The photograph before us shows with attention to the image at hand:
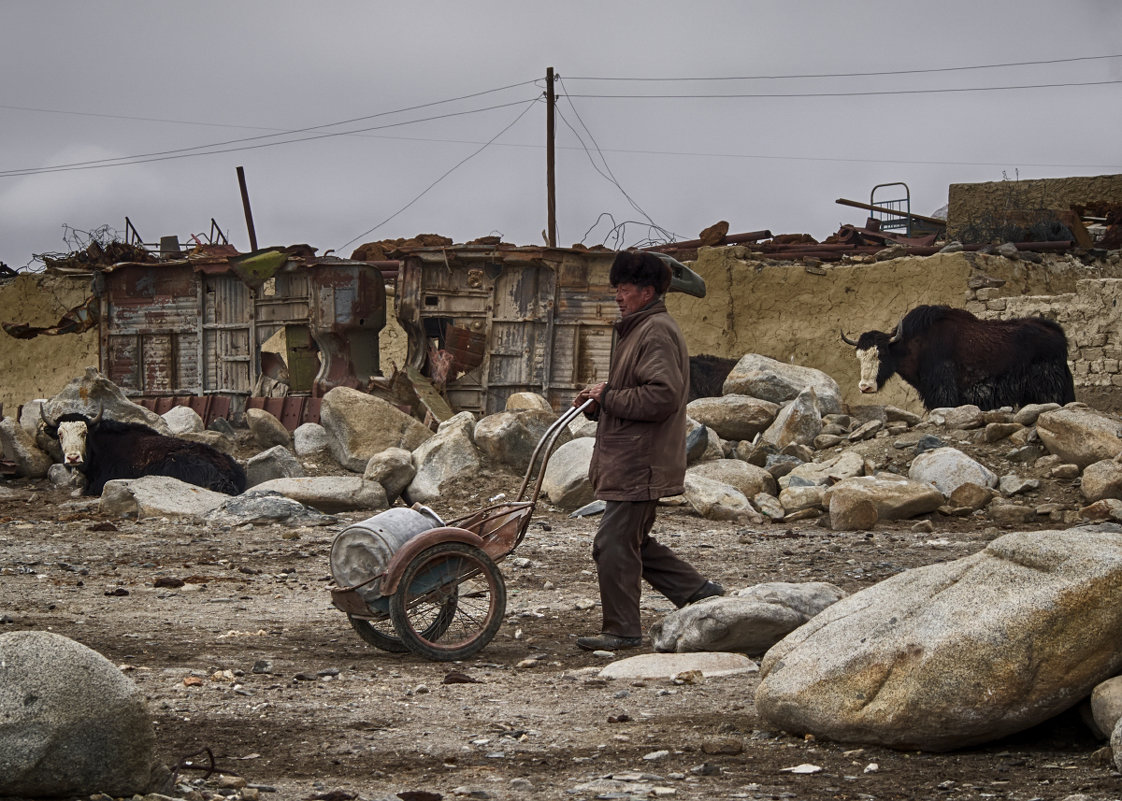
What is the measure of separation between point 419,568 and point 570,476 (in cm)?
544

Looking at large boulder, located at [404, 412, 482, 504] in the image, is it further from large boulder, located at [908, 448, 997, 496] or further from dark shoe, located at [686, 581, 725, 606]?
dark shoe, located at [686, 581, 725, 606]

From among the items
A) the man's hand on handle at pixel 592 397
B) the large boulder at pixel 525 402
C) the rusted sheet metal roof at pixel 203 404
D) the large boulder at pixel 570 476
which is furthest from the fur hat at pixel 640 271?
the rusted sheet metal roof at pixel 203 404

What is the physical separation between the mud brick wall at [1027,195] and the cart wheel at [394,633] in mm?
17924

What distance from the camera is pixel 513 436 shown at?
11.9 metres

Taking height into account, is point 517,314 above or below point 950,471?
above

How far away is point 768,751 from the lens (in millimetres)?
3746

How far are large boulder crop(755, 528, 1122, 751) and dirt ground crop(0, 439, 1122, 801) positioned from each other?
0.10 m

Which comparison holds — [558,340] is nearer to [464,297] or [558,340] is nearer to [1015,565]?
[464,297]

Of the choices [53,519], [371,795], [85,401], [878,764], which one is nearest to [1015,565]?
[878,764]

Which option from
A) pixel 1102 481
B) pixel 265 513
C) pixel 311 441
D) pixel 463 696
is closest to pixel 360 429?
pixel 311 441

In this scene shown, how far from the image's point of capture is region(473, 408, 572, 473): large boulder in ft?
39.0

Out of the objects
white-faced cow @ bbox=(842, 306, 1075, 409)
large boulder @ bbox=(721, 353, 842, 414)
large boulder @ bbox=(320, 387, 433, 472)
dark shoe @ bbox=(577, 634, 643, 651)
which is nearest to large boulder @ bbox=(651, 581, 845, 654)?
dark shoe @ bbox=(577, 634, 643, 651)

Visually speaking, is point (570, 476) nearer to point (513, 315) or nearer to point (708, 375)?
point (708, 375)

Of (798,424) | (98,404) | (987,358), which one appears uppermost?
(987,358)
